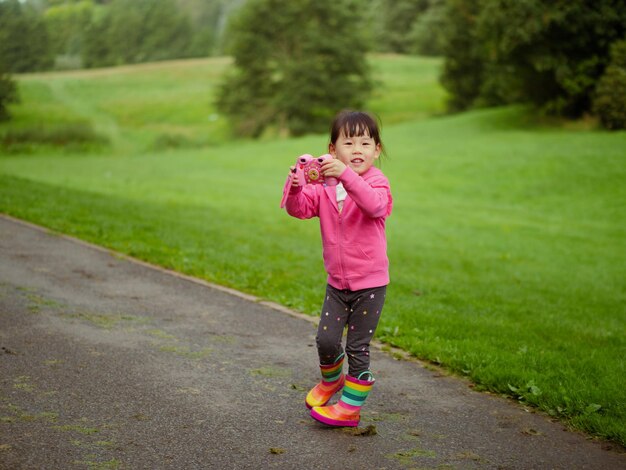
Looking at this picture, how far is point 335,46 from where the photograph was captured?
5122cm

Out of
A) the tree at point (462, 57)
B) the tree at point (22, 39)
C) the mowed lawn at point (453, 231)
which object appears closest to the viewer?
the mowed lawn at point (453, 231)

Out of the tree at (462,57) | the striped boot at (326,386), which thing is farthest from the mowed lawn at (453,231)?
the tree at (462,57)

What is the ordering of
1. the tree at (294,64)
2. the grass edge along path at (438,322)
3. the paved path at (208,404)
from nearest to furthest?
1. the paved path at (208,404)
2. the grass edge along path at (438,322)
3. the tree at (294,64)

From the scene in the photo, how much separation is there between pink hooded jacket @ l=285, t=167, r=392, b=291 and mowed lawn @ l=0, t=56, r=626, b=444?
5.49 ft

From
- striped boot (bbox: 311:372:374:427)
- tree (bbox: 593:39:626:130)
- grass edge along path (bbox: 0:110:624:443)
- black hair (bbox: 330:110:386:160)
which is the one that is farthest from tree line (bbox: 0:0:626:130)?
striped boot (bbox: 311:372:374:427)

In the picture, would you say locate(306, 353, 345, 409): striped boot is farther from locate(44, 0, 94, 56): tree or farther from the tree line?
locate(44, 0, 94, 56): tree

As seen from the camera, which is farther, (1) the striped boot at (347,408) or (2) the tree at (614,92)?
(2) the tree at (614,92)

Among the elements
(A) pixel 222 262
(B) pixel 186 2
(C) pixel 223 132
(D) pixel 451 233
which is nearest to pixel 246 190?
(D) pixel 451 233

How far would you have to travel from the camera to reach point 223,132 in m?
52.8

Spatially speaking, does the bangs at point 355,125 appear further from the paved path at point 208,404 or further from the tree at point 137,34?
the tree at point 137,34

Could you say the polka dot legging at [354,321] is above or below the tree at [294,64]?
below

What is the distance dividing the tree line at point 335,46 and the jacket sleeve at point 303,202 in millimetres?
27988

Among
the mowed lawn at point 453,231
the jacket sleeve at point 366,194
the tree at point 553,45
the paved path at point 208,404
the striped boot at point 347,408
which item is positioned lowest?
the mowed lawn at point 453,231

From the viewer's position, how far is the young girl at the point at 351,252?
4.16 meters
